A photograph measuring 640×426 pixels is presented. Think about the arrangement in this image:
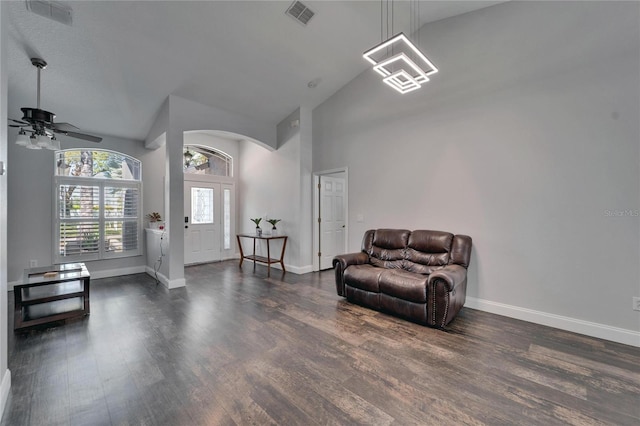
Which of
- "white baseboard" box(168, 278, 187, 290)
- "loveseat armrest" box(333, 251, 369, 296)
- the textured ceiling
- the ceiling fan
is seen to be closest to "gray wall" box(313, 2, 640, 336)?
the textured ceiling

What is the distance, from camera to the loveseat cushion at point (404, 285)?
3004 millimetres

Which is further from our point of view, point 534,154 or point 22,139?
point 534,154

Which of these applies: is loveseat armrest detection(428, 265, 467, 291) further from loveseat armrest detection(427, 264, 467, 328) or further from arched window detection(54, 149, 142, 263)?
arched window detection(54, 149, 142, 263)

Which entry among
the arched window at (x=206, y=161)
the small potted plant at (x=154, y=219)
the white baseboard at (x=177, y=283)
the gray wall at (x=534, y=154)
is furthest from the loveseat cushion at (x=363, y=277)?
the arched window at (x=206, y=161)

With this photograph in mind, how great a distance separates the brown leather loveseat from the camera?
294 cm

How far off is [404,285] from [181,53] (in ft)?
13.3

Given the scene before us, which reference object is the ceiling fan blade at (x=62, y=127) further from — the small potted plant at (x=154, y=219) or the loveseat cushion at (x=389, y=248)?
the loveseat cushion at (x=389, y=248)

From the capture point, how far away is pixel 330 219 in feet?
19.2

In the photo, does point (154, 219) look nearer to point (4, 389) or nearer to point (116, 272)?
point (116, 272)

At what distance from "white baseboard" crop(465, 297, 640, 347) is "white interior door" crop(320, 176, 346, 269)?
9.39 feet

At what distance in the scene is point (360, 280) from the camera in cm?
354

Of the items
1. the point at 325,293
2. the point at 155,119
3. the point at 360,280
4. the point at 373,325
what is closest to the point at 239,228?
the point at 155,119

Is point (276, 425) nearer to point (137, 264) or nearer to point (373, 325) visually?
point (373, 325)

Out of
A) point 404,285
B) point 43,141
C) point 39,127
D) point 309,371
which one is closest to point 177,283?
point 43,141
